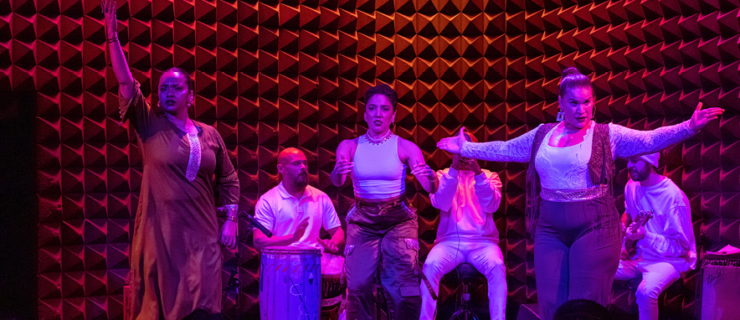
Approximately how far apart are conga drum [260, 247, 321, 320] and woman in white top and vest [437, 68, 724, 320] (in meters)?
1.48

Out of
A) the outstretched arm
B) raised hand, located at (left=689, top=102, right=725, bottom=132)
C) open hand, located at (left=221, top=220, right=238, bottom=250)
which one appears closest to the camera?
raised hand, located at (left=689, top=102, right=725, bottom=132)

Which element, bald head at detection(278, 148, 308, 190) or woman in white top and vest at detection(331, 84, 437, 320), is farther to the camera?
bald head at detection(278, 148, 308, 190)

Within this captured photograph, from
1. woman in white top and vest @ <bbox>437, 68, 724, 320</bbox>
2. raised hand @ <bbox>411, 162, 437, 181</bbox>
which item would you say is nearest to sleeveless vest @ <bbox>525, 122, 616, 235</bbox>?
woman in white top and vest @ <bbox>437, 68, 724, 320</bbox>

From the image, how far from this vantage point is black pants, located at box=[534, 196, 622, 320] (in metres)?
3.28

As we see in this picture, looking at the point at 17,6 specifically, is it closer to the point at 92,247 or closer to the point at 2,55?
the point at 2,55

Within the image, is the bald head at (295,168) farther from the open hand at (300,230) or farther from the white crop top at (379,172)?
the white crop top at (379,172)

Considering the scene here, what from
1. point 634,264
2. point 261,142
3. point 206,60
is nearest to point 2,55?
point 206,60

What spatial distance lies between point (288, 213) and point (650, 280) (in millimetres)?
2706

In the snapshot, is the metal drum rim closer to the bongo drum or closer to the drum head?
the drum head

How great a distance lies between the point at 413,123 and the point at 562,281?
288cm

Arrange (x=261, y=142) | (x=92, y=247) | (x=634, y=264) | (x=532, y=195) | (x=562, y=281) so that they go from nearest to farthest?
(x=562, y=281) → (x=532, y=195) → (x=634, y=264) → (x=92, y=247) → (x=261, y=142)

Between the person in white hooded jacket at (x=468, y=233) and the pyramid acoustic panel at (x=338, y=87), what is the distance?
0.49 meters

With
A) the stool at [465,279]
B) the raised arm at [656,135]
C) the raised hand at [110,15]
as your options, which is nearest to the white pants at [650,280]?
the stool at [465,279]

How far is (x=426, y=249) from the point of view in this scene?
6.05 m
